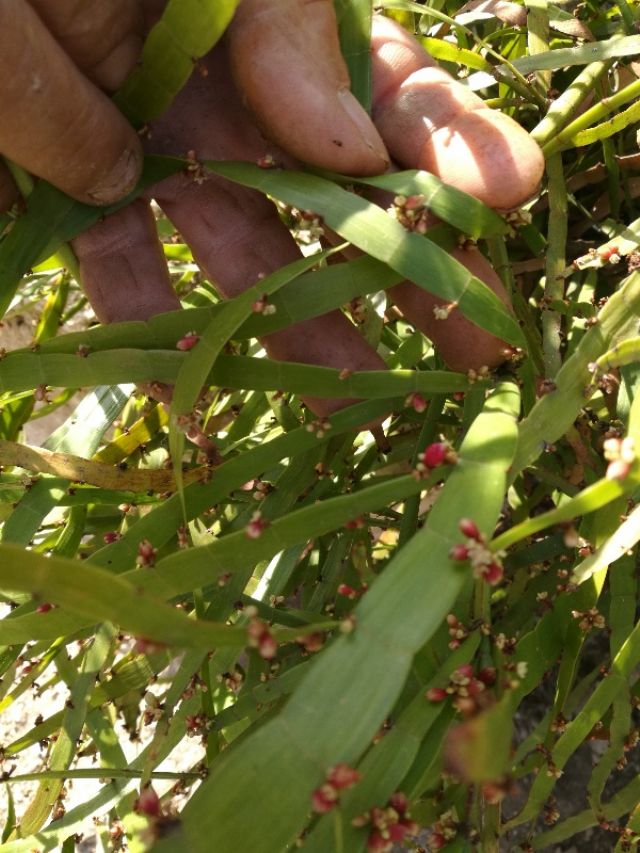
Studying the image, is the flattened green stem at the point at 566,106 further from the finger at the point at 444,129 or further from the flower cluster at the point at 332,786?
the flower cluster at the point at 332,786

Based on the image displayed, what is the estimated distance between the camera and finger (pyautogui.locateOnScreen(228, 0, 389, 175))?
65 cm

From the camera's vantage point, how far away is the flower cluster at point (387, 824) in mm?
468

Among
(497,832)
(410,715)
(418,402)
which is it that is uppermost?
(418,402)

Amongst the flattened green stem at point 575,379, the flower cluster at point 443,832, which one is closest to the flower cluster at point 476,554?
the flattened green stem at point 575,379

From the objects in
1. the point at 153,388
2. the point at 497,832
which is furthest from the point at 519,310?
the point at 497,832

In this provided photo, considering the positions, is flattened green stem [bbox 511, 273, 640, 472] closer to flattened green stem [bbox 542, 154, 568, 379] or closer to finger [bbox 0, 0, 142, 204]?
flattened green stem [bbox 542, 154, 568, 379]

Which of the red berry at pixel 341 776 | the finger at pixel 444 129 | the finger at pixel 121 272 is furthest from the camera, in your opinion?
the finger at pixel 121 272

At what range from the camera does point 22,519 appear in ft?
2.40

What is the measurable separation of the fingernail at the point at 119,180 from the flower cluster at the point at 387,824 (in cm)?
54

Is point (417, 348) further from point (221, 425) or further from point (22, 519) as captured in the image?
point (22, 519)

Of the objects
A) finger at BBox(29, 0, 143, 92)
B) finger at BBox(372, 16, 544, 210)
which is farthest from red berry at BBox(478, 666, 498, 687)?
finger at BBox(29, 0, 143, 92)

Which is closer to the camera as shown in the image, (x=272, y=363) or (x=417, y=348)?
(x=272, y=363)

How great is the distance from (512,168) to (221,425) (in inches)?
18.1

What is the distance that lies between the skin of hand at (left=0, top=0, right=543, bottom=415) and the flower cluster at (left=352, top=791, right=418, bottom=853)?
0.34 meters
